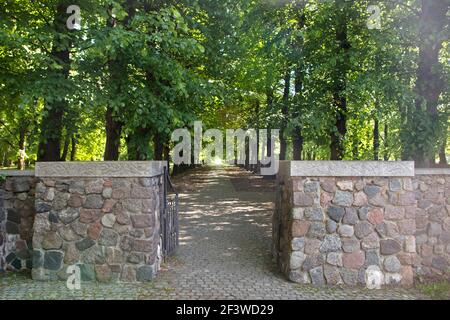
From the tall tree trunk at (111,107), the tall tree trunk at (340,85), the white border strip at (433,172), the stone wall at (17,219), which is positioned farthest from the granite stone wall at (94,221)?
the tall tree trunk at (340,85)

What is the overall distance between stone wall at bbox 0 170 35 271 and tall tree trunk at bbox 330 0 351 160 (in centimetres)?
715

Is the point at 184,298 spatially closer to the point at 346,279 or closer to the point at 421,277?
the point at 346,279

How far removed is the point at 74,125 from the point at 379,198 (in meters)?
6.85

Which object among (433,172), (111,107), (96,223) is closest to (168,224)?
(96,223)

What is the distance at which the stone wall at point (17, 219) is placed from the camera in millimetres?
5988

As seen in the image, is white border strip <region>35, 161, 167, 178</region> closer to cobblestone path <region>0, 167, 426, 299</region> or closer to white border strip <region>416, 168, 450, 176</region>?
cobblestone path <region>0, 167, 426, 299</region>

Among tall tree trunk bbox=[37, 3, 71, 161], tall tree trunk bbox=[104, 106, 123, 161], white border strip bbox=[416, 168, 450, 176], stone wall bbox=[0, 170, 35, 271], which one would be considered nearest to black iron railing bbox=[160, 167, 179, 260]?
stone wall bbox=[0, 170, 35, 271]

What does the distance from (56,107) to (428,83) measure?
766 cm

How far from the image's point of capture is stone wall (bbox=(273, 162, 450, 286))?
5.53 metres

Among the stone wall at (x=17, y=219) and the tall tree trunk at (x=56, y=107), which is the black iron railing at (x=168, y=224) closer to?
the stone wall at (x=17, y=219)

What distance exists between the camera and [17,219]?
19.7 feet

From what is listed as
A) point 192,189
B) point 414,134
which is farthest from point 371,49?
point 192,189

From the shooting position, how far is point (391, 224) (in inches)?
220

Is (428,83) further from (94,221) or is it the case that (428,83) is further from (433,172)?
(94,221)
